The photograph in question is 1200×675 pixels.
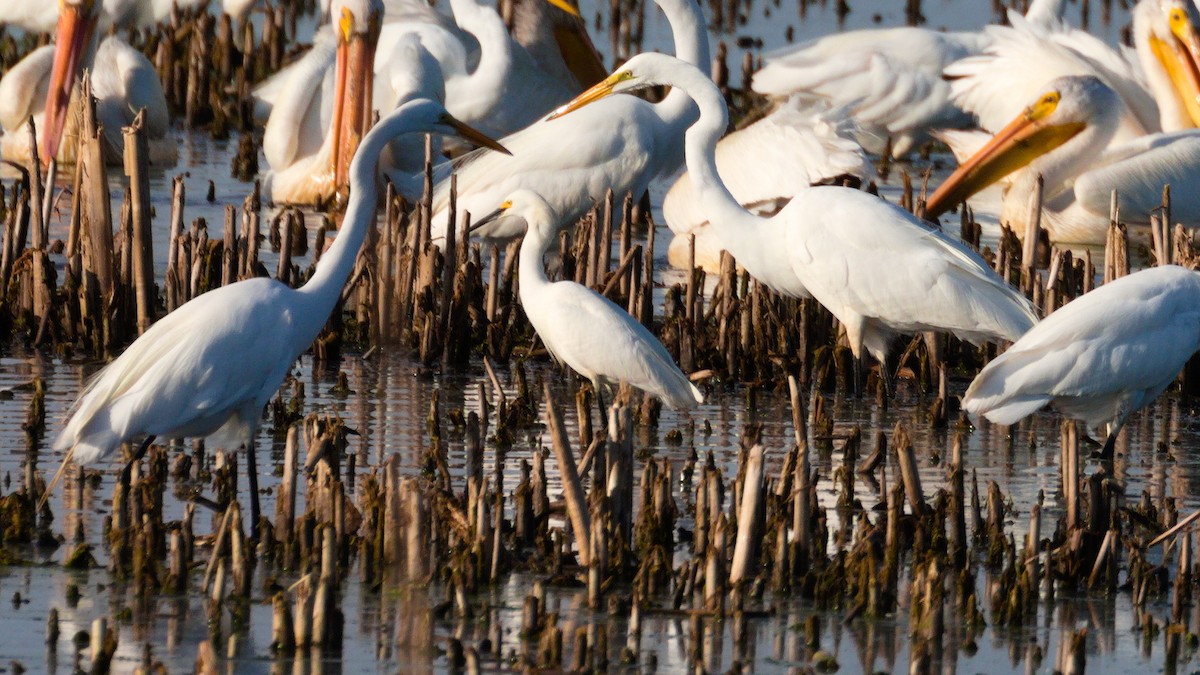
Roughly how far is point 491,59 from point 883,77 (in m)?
3.14

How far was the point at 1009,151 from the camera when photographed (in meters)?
11.4

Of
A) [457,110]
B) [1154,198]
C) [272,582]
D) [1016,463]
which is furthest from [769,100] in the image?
[272,582]

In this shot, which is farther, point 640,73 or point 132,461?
point 640,73

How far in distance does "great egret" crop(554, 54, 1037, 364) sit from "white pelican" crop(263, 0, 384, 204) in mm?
4141

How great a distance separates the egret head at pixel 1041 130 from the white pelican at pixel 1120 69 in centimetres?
132

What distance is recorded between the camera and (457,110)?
12.6 metres

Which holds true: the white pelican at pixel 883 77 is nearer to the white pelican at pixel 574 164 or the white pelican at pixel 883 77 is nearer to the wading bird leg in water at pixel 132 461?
the white pelican at pixel 574 164

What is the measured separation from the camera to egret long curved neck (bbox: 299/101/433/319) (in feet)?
20.2

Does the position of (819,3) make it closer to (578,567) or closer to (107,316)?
(107,316)

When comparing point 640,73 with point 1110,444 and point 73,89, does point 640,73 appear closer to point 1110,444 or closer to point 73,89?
point 1110,444

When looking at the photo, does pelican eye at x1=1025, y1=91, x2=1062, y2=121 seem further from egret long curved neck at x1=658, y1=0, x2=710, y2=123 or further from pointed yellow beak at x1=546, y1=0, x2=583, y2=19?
pointed yellow beak at x1=546, y1=0, x2=583, y2=19

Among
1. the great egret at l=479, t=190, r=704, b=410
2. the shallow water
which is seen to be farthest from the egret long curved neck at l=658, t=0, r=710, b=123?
the great egret at l=479, t=190, r=704, b=410

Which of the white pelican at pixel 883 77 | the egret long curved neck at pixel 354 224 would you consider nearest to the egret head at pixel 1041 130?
the white pelican at pixel 883 77

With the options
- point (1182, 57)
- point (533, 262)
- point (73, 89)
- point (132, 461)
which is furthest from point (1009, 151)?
point (132, 461)
